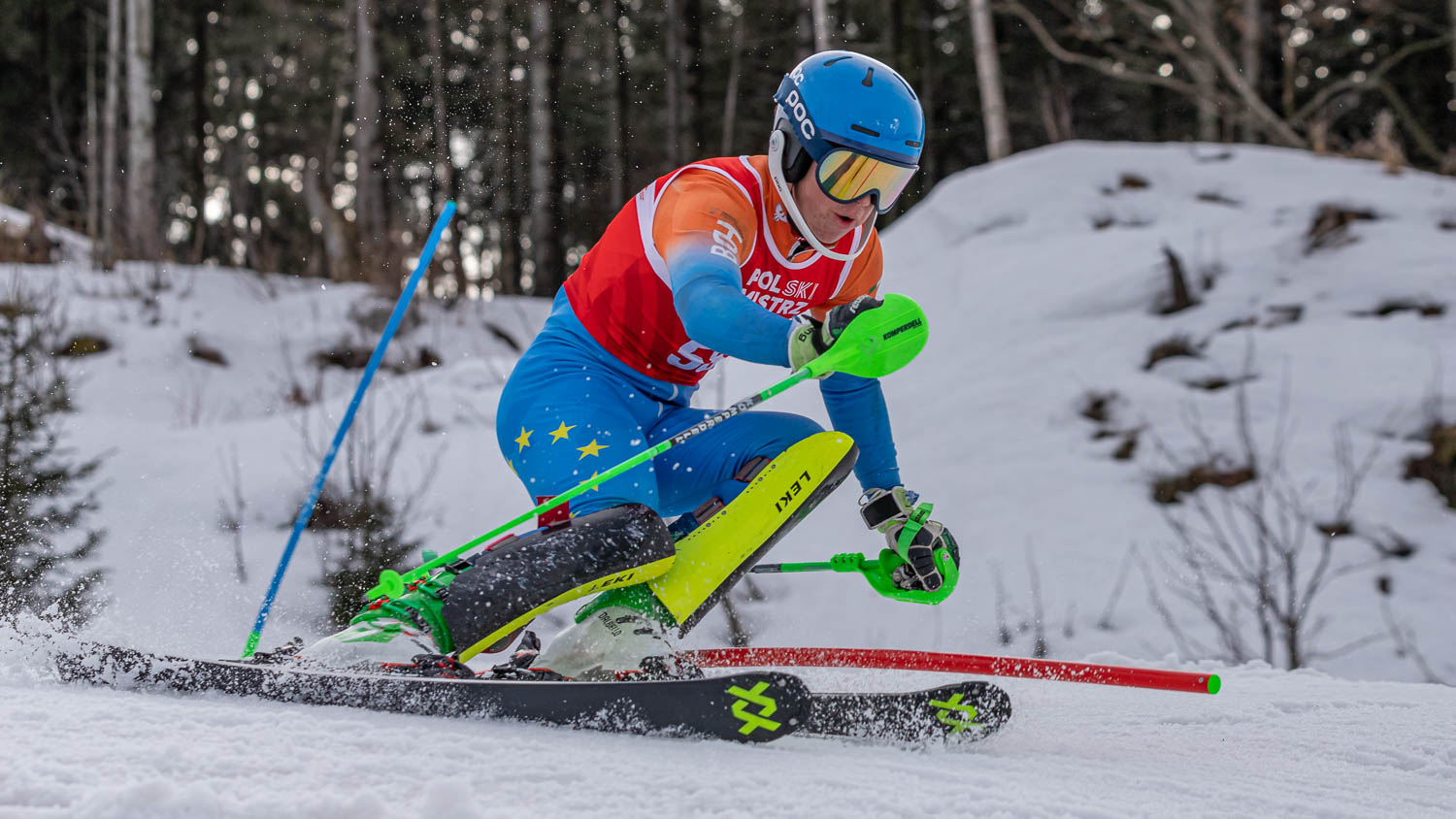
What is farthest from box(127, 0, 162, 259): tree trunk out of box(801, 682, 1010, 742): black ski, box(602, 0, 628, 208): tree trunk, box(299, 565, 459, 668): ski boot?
box(801, 682, 1010, 742): black ski

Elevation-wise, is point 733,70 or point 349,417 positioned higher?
point 733,70

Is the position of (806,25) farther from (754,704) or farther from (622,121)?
(754,704)

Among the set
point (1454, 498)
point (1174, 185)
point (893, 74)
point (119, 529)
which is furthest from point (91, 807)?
point (1174, 185)

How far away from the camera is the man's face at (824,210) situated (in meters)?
2.57

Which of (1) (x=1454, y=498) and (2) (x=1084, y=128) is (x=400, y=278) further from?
(2) (x=1084, y=128)

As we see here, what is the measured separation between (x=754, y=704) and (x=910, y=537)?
909 millimetres

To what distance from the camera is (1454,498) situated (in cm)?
600

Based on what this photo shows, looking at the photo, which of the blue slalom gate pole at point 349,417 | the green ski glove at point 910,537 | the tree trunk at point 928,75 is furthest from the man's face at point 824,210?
the tree trunk at point 928,75

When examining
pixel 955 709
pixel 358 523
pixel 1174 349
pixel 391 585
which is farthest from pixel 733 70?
pixel 955 709

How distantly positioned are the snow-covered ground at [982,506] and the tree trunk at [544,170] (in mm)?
1344

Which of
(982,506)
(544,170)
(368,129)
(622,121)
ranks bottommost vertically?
(982,506)

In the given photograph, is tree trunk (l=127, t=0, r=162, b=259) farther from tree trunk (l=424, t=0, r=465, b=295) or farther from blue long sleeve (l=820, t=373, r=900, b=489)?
blue long sleeve (l=820, t=373, r=900, b=489)

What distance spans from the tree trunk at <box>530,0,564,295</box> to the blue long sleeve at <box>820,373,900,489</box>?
8.57 m

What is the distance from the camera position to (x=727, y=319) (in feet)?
7.33
